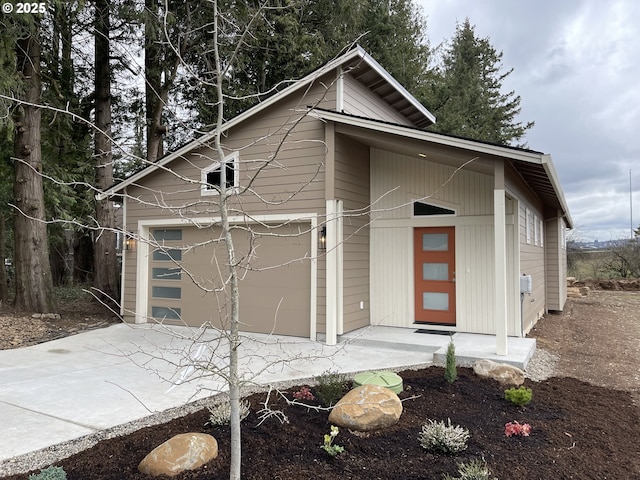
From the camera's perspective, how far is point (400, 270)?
786cm

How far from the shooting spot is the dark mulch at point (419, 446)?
2.65m

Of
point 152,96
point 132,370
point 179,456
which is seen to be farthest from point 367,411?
point 152,96

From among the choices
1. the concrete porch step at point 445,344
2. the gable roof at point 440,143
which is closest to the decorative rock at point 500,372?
the concrete porch step at point 445,344

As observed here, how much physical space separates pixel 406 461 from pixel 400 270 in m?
5.21

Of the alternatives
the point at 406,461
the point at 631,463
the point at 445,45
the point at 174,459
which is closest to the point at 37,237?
the point at 174,459

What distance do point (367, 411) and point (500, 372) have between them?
6.81ft

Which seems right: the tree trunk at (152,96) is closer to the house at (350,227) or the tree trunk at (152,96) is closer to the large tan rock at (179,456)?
the house at (350,227)

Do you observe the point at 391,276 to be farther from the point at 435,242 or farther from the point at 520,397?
A: the point at 520,397

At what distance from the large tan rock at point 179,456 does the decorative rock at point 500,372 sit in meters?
3.08

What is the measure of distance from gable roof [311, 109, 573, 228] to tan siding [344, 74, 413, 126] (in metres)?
0.85

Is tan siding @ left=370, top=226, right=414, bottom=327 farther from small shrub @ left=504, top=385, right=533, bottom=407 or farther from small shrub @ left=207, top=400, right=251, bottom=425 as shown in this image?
small shrub @ left=207, top=400, right=251, bottom=425

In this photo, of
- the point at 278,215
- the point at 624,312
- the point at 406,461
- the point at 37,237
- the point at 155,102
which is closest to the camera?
the point at 406,461

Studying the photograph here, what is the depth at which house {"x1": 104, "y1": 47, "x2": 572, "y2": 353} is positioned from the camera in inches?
274

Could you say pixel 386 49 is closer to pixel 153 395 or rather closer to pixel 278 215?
pixel 278 215
